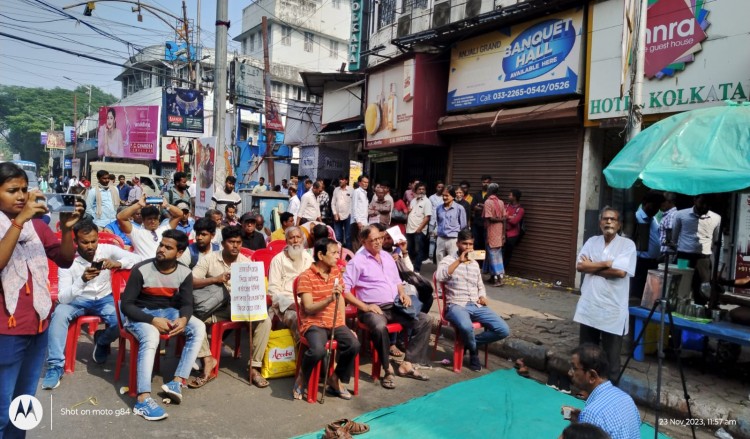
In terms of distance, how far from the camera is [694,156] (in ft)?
14.5

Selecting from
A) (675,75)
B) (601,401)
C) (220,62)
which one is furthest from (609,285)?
(220,62)

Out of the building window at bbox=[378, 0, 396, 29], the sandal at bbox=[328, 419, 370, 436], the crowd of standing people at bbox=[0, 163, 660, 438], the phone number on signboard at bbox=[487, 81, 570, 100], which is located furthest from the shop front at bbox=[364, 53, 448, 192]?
the sandal at bbox=[328, 419, 370, 436]

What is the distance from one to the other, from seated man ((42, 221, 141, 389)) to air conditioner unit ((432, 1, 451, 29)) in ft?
32.3

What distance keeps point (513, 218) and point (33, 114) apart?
64.7 m

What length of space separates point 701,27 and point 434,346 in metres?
6.18

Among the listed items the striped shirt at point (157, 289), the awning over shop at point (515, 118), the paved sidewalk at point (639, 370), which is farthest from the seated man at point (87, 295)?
the awning over shop at point (515, 118)

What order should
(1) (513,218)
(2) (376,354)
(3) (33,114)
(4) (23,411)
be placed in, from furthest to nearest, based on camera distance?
(3) (33,114), (1) (513,218), (2) (376,354), (4) (23,411)

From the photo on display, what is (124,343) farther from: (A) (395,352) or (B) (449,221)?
(B) (449,221)

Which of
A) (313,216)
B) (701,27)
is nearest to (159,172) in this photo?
(313,216)

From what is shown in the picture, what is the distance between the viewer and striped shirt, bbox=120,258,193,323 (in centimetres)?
432

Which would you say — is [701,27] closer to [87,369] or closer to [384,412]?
[384,412]

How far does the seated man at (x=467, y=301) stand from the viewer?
5316 mm

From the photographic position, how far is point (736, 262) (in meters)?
8.03

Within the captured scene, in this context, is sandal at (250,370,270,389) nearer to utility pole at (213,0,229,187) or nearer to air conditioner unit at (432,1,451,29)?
utility pole at (213,0,229,187)
